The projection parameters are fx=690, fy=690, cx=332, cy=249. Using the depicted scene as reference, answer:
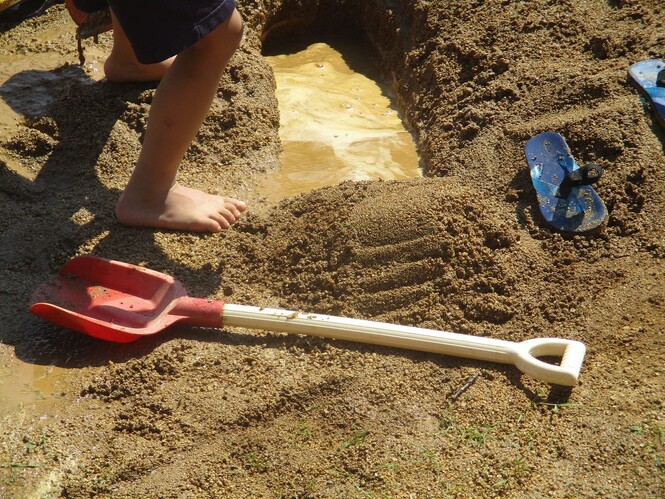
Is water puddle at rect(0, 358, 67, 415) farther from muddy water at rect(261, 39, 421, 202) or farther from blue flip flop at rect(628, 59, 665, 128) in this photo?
blue flip flop at rect(628, 59, 665, 128)

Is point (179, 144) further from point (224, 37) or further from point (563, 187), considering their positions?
point (563, 187)

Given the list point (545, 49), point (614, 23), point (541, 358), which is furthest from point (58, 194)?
point (614, 23)

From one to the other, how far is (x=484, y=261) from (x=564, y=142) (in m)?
0.74

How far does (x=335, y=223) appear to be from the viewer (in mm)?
2621

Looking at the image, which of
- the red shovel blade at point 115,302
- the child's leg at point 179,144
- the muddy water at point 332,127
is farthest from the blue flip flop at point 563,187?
the red shovel blade at point 115,302

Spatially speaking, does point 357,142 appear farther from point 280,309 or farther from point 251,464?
point 251,464

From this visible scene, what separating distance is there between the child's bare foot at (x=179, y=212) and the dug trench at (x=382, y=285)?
2.0 inches

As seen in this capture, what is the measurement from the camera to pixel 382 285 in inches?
97.0

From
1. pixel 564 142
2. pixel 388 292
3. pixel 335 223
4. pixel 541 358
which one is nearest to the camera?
pixel 541 358

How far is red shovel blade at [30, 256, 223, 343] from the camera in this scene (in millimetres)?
2283

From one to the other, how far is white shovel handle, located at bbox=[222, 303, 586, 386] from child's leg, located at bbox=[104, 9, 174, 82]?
4.95 feet

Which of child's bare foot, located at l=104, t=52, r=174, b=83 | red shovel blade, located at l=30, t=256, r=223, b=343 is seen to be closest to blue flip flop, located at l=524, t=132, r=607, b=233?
red shovel blade, located at l=30, t=256, r=223, b=343

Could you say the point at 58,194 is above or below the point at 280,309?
above

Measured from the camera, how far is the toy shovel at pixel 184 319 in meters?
2.17
